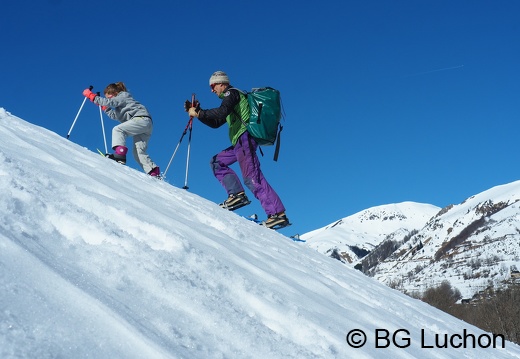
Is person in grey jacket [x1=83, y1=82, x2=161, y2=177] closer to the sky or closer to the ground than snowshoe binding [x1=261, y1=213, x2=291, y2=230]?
closer to the sky

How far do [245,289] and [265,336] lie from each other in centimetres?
50

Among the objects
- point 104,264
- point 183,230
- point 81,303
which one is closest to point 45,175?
point 183,230

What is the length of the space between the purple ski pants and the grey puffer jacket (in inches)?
75.1

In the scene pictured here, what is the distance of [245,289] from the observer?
2443 millimetres

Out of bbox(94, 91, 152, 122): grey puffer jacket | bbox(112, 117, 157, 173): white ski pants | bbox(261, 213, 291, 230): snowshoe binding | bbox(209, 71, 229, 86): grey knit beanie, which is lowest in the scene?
bbox(261, 213, 291, 230): snowshoe binding

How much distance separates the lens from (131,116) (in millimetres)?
8570

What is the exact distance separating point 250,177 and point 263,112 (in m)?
0.95

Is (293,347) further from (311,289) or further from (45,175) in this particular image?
(45,175)

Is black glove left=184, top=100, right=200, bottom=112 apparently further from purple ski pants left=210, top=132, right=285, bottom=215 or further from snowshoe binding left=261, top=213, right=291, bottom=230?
snowshoe binding left=261, top=213, right=291, bottom=230

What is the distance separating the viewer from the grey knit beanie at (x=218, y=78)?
7.59m

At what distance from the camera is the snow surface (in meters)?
1.35

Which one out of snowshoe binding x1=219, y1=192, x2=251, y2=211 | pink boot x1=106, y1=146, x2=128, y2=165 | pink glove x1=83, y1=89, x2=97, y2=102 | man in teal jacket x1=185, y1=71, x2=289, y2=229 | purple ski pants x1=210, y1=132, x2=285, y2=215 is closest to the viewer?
man in teal jacket x1=185, y1=71, x2=289, y2=229

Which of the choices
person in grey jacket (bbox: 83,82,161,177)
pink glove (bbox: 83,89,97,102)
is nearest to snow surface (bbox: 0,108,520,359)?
person in grey jacket (bbox: 83,82,161,177)

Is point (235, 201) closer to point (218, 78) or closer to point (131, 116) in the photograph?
point (218, 78)
